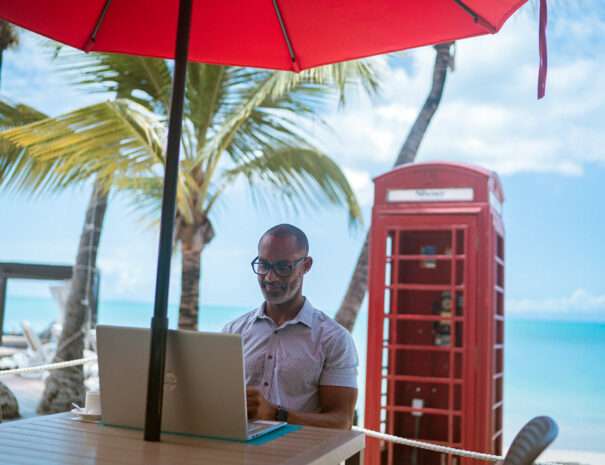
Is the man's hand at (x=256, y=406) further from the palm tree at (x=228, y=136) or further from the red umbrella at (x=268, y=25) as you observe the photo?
the palm tree at (x=228, y=136)

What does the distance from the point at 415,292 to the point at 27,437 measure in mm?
3928

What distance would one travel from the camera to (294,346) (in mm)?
3199

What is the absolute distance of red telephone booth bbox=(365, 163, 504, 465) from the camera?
17.3 ft

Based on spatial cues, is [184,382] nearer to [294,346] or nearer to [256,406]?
[256,406]

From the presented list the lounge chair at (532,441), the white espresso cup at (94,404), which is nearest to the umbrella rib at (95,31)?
the white espresso cup at (94,404)

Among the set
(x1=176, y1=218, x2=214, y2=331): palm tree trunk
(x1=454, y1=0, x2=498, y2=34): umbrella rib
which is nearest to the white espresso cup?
(x1=454, y1=0, x2=498, y2=34): umbrella rib

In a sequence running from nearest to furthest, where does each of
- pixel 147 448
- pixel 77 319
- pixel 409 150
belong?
1. pixel 147 448
2. pixel 409 150
3. pixel 77 319

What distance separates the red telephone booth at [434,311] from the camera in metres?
5.29

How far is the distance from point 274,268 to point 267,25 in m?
1.09

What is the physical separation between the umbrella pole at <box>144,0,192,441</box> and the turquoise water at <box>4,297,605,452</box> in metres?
17.8

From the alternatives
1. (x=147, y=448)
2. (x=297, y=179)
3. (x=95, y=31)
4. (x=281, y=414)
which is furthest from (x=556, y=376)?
(x=147, y=448)

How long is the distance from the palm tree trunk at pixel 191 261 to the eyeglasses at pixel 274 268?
5.20m

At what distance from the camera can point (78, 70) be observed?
837 cm

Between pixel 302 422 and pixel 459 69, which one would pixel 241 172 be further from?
pixel 459 69
